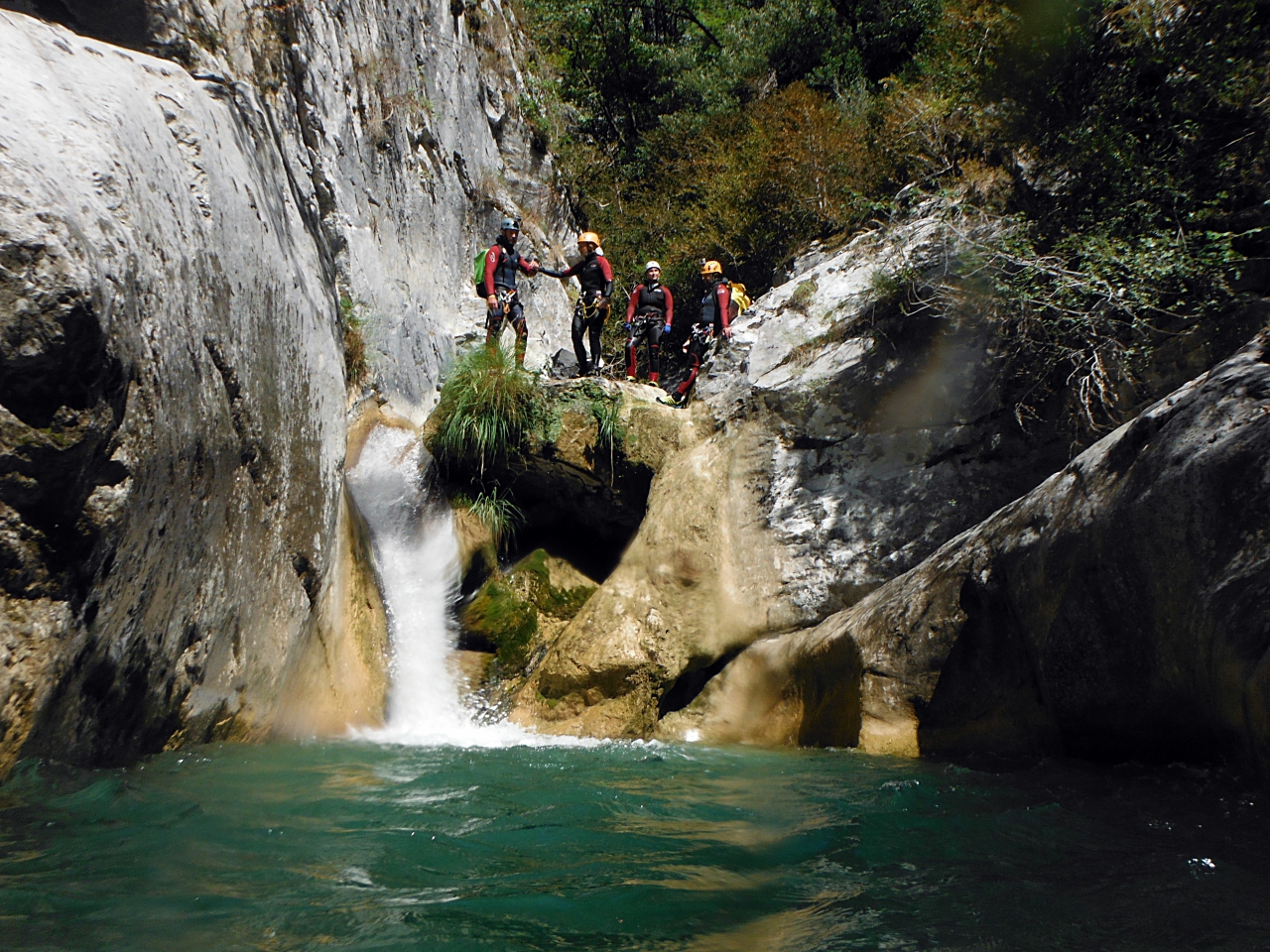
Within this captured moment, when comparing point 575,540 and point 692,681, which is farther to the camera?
point 575,540

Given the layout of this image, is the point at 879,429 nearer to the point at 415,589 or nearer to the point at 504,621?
the point at 504,621

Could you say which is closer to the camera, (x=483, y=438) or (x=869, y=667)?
(x=869, y=667)

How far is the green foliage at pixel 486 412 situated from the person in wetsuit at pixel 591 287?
164 cm

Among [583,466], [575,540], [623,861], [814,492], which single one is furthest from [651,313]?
[623,861]

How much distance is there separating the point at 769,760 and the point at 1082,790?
6.64 feet

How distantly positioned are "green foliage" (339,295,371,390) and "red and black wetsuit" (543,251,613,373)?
2196mm

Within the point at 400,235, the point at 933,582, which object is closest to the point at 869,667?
the point at 933,582

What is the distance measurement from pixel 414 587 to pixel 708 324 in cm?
506

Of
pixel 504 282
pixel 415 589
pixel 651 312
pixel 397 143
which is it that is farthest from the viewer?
pixel 397 143

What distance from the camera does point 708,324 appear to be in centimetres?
1054

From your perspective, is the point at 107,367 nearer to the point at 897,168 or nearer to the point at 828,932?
the point at 828,932

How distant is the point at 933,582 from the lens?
5.54 metres

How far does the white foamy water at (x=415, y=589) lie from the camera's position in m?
6.70

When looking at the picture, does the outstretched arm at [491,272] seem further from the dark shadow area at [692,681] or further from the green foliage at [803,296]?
the dark shadow area at [692,681]
